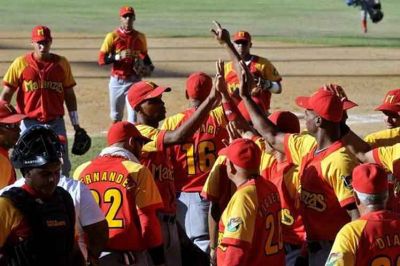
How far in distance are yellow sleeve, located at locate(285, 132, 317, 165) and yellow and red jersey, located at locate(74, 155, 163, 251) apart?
1.06 m

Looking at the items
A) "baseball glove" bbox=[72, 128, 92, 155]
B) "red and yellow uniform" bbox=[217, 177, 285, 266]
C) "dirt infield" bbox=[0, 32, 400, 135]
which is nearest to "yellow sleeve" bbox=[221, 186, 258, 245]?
"red and yellow uniform" bbox=[217, 177, 285, 266]

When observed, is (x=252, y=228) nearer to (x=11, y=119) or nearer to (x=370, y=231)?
(x=370, y=231)

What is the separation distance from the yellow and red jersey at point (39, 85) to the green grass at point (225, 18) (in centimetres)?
1511

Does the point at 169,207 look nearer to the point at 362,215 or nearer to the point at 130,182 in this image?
the point at 130,182

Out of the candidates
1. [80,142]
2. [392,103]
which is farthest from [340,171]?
[80,142]

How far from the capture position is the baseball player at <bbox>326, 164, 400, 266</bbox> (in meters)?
5.70

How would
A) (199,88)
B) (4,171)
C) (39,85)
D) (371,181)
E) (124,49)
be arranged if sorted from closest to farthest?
(371,181)
(4,171)
(199,88)
(39,85)
(124,49)

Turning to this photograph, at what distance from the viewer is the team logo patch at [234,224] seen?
251 inches

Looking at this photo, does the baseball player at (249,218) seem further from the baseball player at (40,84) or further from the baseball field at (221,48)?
the baseball field at (221,48)

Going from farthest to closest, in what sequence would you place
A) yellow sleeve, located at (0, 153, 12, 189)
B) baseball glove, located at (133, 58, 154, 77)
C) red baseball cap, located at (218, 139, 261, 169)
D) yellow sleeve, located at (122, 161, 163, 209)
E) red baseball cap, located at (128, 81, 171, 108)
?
baseball glove, located at (133, 58, 154, 77) → red baseball cap, located at (128, 81, 171, 108) → yellow sleeve, located at (0, 153, 12, 189) → yellow sleeve, located at (122, 161, 163, 209) → red baseball cap, located at (218, 139, 261, 169)

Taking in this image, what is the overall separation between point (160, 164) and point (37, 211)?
303cm

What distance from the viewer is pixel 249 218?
643cm

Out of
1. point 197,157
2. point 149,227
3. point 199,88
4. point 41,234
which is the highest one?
point 41,234

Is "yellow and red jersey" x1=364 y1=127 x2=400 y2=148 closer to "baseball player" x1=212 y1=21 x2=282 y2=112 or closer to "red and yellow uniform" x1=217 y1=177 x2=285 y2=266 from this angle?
"red and yellow uniform" x1=217 y1=177 x2=285 y2=266
